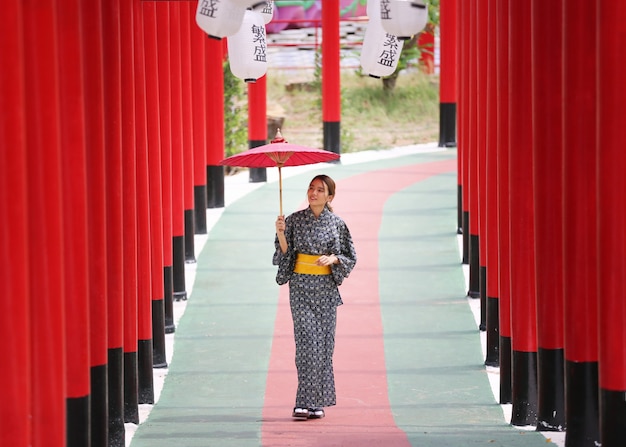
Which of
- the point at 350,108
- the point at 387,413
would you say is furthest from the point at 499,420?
the point at 350,108

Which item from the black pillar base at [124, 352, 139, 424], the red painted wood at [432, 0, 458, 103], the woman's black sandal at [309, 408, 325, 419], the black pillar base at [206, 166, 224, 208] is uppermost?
the red painted wood at [432, 0, 458, 103]

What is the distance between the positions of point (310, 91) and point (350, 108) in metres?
1.15

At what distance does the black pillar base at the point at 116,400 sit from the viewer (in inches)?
267

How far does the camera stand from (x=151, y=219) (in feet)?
27.5

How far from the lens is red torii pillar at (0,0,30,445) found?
4.88 meters

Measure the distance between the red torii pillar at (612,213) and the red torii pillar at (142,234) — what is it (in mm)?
3362

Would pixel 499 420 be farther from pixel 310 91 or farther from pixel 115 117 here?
pixel 310 91

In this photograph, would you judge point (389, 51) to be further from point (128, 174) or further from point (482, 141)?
point (128, 174)

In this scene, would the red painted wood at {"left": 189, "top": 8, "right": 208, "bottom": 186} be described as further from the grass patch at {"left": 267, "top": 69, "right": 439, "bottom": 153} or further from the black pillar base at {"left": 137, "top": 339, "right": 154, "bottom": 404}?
the grass patch at {"left": 267, "top": 69, "right": 439, "bottom": 153}

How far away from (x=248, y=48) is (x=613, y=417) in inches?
165

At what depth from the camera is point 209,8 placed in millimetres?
6238

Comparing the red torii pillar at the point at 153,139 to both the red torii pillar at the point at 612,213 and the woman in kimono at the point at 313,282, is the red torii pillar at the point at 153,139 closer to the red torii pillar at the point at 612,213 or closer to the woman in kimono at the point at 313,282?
the woman in kimono at the point at 313,282

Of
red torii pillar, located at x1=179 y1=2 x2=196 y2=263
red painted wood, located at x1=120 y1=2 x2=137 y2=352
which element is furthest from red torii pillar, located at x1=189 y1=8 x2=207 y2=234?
red painted wood, located at x1=120 y1=2 x2=137 y2=352

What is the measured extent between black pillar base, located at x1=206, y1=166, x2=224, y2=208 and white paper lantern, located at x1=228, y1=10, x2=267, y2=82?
5486mm
